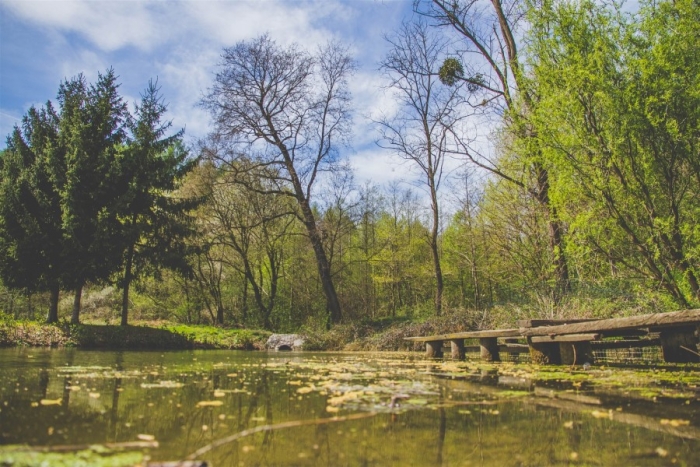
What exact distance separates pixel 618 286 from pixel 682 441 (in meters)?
8.19

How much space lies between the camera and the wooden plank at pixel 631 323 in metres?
5.43

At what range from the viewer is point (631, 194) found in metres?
6.95

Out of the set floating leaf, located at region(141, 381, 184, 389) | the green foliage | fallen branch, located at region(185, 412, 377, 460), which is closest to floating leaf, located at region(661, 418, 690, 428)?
fallen branch, located at region(185, 412, 377, 460)

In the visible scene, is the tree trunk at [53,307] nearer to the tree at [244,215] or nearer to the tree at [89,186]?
the tree at [89,186]

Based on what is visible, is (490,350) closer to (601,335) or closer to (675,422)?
(601,335)

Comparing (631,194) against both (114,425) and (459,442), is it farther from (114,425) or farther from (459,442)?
(114,425)

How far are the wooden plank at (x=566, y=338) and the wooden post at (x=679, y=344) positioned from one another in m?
1.64

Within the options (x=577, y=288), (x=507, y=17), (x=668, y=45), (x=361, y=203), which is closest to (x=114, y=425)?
(x=668, y=45)

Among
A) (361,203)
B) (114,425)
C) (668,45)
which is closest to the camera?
(114,425)

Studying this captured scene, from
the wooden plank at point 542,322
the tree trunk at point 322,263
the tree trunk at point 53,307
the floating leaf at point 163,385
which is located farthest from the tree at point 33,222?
the wooden plank at point 542,322

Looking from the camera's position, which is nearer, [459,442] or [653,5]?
[459,442]

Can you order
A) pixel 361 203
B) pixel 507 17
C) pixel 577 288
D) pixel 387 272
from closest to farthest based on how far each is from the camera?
pixel 577 288, pixel 507 17, pixel 361 203, pixel 387 272

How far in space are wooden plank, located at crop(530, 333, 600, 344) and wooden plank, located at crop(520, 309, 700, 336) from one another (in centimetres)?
8

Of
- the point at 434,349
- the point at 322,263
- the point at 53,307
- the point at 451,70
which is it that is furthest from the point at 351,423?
the point at 53,307
